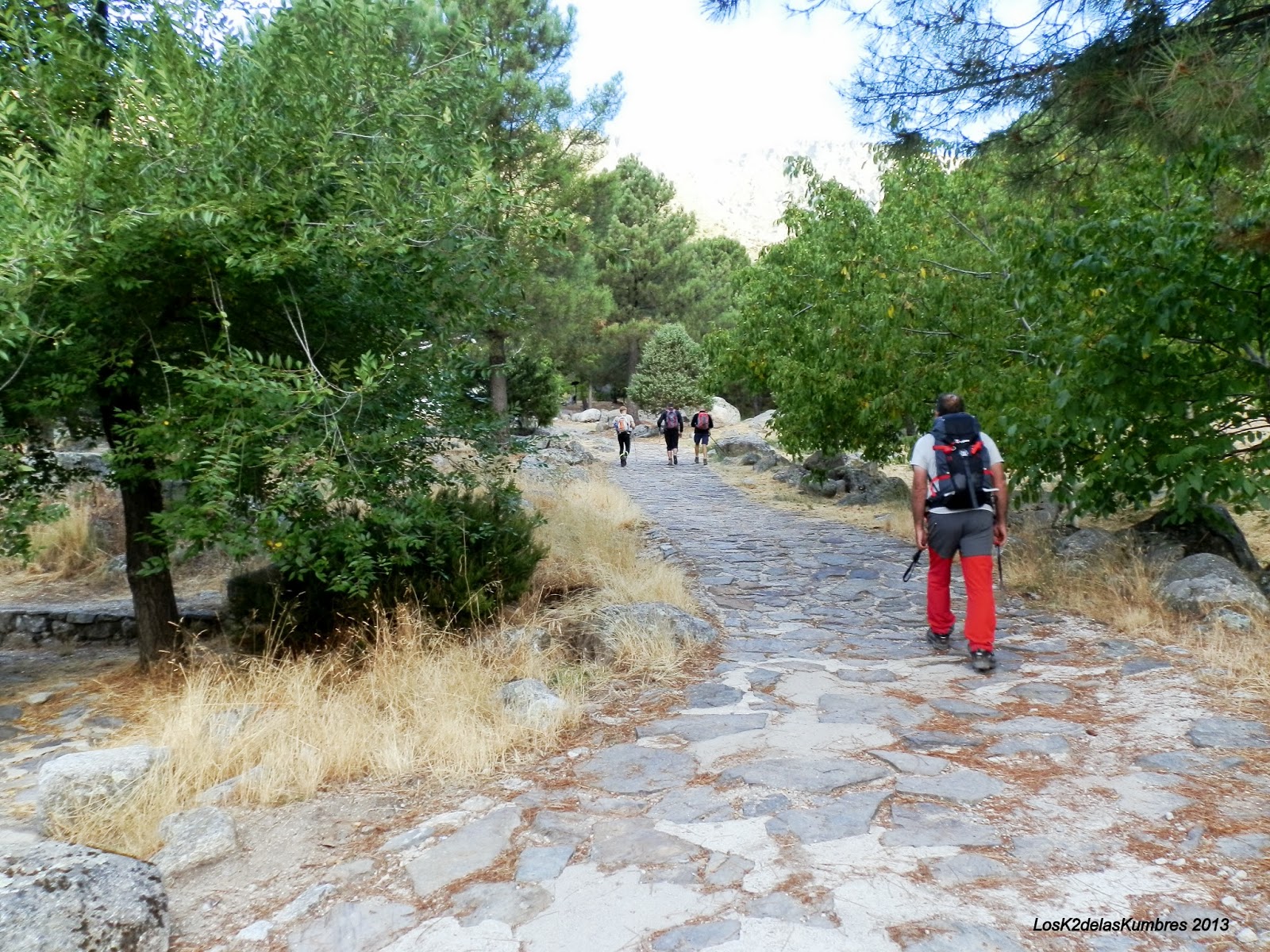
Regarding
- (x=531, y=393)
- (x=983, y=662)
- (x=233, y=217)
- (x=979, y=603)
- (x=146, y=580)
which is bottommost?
(x=983, y=662)

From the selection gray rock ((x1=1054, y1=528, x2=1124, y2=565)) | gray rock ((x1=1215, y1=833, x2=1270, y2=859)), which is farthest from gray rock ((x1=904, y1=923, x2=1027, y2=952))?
gray rock ((x1=1054, y1=528, x2=1124, y2=565))

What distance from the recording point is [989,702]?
5.53m

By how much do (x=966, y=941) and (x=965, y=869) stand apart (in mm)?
505

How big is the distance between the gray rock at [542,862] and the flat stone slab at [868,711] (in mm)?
1975

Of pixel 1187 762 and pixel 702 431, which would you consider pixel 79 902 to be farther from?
pixel 702 431

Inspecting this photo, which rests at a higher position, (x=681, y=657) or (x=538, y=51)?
(x=538, y=51)

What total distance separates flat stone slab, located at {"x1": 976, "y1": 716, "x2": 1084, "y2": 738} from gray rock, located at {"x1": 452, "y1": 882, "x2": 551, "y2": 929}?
→ 2.70 metres

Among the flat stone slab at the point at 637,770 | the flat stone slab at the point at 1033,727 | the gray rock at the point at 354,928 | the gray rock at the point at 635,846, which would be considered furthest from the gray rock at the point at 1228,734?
the gray rock at the point at 354,928

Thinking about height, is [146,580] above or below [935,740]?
above

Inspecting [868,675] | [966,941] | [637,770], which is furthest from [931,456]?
[966,941]

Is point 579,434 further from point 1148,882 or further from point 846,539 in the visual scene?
point 1148,882

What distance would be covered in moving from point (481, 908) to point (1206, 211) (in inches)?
261

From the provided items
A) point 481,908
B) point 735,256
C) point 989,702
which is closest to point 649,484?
point 989,702

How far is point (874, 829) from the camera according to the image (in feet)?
12.6
